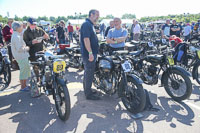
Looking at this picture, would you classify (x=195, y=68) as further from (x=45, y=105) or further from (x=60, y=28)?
(x=60, y=28)

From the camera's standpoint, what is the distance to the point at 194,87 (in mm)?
4477

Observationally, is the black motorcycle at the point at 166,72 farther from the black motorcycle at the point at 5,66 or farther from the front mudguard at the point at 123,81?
the black motorcycle at the point at 5,66

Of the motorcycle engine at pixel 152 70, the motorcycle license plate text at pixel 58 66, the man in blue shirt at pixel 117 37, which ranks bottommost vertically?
the motorcycle engine at pixel 152 70

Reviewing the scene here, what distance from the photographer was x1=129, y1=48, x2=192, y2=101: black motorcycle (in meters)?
3.48

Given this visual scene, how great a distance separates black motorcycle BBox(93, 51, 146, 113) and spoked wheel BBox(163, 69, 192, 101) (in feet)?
3.50

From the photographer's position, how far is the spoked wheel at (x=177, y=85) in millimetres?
3438

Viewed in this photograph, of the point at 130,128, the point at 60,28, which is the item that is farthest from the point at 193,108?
the point at 60,28

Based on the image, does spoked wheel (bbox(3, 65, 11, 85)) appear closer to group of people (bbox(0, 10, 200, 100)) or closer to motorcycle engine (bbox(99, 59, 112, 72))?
group of people (bbox(0, 10, 200, 100))

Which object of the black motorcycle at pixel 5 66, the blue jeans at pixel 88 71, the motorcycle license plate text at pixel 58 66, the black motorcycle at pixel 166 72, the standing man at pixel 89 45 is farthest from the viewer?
the black motorcycle at pixel 5 66

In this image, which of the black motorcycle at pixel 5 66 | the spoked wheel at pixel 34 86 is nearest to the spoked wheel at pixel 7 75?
the black motorcycle at pixel 5 66

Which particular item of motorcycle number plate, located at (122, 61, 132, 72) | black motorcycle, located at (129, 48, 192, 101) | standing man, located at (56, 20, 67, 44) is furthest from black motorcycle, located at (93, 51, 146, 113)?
standing man, located at (56, 20, 67, 44)

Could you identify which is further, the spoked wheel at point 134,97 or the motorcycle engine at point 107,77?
the motorcycle engine at point 107,77

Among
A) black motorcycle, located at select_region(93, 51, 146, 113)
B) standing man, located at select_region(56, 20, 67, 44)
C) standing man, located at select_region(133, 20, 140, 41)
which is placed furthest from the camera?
standing man, located at select_region(133, 20, 140, 41)

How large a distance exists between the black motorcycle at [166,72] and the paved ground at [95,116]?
0.26m
